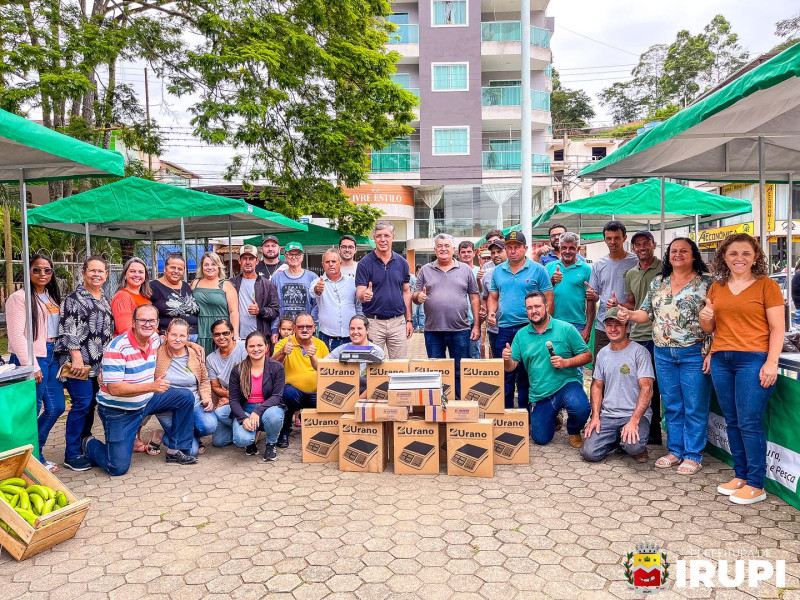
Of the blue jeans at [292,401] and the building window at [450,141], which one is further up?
the building window at [450,141]

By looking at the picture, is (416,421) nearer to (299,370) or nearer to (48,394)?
(299,370)

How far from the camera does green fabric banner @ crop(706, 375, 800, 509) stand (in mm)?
3771

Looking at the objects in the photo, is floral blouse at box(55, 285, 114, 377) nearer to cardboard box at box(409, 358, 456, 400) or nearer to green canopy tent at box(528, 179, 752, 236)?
cardboard box at box(409, 358, 456, 400)

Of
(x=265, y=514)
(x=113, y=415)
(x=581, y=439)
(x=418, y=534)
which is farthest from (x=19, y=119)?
(x=581, y=439)

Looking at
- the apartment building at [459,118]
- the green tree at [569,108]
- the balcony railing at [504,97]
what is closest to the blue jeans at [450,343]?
the apartment building at [459,118]

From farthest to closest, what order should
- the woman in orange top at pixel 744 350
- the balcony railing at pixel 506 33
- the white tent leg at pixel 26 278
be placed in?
the balcony railing at pixel 506 33
the white tent leg at pixel 26 278
the woman in orange top at pixel 744 350

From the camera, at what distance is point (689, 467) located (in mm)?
4488

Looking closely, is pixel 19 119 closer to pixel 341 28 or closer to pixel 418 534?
pixel 418 534

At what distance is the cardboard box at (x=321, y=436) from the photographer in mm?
4961

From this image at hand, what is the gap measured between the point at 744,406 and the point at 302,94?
11.8 m

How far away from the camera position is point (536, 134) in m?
28.8

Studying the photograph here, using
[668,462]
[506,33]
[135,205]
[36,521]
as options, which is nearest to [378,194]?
[506,33]

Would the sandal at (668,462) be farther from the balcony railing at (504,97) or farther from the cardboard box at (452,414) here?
the balcony railing at (504,97)

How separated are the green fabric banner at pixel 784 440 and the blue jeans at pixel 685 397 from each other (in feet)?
1.53
